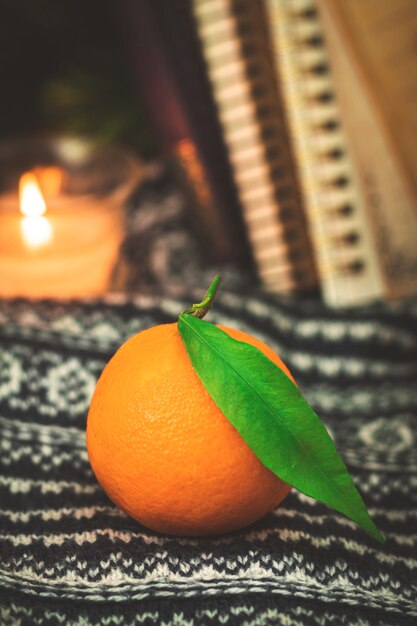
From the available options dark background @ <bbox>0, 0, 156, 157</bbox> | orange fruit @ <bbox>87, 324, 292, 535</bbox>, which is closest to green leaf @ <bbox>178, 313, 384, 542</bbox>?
orange fruit @ <bbox>87, 324, 292, 535</bbox>

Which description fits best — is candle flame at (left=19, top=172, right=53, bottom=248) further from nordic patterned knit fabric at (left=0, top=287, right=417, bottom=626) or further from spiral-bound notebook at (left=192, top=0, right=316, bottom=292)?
spiral-bound notebook at (left=192, top=0, right=316, bottom=292)

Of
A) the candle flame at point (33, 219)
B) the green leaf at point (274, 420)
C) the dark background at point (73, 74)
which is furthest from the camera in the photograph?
the dark background at point (73, 74)

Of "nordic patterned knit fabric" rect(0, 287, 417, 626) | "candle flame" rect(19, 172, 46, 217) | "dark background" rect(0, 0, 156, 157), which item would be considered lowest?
"nordic patterned knit fabric" rect(0, 287, 417, 626)

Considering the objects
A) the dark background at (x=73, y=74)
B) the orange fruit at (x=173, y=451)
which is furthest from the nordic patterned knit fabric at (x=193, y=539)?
the dark background at (x=73, y=74)

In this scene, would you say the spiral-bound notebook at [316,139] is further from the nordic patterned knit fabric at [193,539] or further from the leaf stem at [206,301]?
the leaf stem at [206,301]

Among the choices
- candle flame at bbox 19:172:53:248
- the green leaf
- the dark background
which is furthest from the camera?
the dark background

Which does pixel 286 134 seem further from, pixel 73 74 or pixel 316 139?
pixel 73 74
